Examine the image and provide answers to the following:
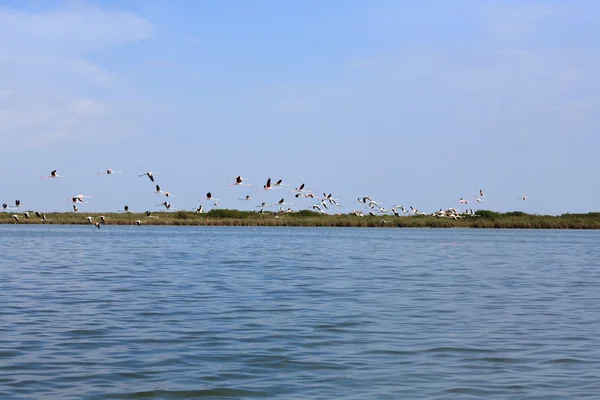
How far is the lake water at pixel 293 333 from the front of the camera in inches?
391

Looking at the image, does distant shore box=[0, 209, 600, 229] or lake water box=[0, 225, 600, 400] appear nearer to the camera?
lake water box=[0, 225, 600, 400]

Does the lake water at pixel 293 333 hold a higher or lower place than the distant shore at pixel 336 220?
lower

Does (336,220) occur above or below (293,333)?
above

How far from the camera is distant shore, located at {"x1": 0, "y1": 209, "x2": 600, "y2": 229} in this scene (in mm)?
69500

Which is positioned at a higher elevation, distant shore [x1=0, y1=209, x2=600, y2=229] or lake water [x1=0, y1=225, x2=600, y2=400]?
distant shore [x1=0, y1=209, x2=600, y2=229]

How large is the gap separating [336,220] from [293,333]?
2237 inches

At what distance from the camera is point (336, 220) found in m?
70.1

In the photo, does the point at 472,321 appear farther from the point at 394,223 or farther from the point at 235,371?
the point at 394,223

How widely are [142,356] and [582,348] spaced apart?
20.6 feet

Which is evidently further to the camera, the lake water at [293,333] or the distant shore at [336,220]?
the distant shore at [336,220]

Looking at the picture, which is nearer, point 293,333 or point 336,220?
point 293,333

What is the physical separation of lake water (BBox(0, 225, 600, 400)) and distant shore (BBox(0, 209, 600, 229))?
143 ft

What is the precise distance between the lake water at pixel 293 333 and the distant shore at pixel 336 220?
43.7 m

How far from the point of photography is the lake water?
9.94 m
